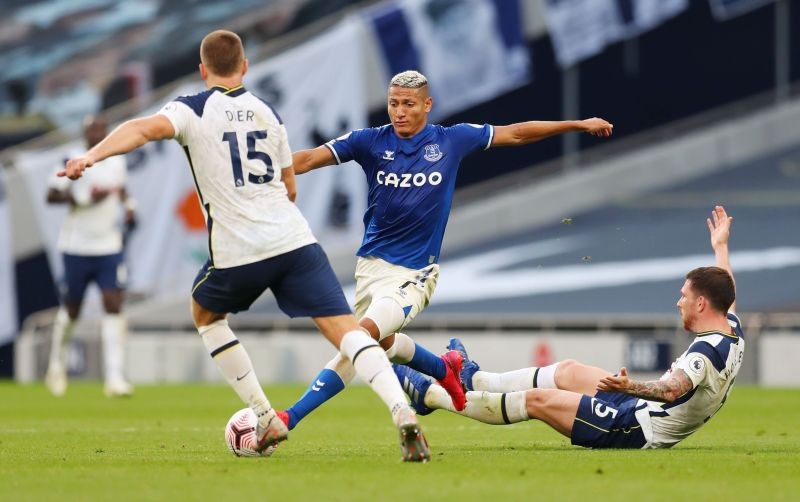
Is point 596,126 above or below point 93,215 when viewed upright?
above

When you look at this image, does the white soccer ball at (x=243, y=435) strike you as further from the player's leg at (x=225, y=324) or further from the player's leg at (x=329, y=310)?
the player's leg at (x=329, y=310)

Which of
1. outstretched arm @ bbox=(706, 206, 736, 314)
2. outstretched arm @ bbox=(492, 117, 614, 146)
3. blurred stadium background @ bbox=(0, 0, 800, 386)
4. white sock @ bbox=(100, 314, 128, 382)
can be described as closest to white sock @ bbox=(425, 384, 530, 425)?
outstretched arm @ bbox=(706, 206, 736, 314)

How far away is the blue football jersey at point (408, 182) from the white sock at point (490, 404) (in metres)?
0.75

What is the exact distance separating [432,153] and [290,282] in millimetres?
1695

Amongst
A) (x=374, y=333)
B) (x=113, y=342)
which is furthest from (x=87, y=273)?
(x=374, y=333)

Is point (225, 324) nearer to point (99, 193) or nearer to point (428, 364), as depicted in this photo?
point (428, 364)

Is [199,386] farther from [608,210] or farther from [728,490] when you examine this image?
[728,490]

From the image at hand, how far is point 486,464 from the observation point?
23.0 feet

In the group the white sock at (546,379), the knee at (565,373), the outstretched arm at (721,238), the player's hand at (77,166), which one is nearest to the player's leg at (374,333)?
the white sock at (546,379)

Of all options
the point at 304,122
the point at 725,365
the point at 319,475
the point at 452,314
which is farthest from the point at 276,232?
the point at 304,122

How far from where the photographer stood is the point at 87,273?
15266 mm

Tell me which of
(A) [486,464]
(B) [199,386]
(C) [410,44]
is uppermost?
(C) [410,44]

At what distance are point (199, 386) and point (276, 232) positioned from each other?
11.1 m

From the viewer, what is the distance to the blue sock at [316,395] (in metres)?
7.91
